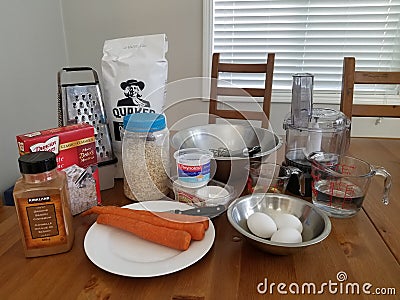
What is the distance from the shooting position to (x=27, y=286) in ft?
1.97

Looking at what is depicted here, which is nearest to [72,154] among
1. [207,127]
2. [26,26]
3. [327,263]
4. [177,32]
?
[207,127]

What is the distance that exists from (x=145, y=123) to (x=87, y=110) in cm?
22

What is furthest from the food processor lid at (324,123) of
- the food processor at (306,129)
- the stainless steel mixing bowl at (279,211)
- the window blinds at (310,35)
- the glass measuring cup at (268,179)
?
the window blinds at (310,35)

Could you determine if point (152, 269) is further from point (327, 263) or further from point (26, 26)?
point (26, 26)

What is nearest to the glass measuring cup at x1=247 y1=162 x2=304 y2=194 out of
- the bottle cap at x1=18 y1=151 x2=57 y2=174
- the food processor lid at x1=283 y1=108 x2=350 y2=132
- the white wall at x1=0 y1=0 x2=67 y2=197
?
the food processor lid at x1=283 y1=108 x2=350 y2=132

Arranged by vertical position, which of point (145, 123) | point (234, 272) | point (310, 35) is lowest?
point (234, 272)

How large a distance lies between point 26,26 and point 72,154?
1.20m

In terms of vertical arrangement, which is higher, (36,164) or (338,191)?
(36,164)

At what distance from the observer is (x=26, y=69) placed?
5.55 ft

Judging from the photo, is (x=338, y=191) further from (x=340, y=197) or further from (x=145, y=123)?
(x=145, y=123)

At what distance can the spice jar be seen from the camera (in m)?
0.63

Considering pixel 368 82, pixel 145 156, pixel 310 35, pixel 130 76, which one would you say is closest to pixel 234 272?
pixel 145 156

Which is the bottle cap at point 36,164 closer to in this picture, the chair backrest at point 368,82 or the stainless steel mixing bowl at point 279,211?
the stainless steel mixing bowl at point 279,211

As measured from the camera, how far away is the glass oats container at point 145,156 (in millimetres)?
835
